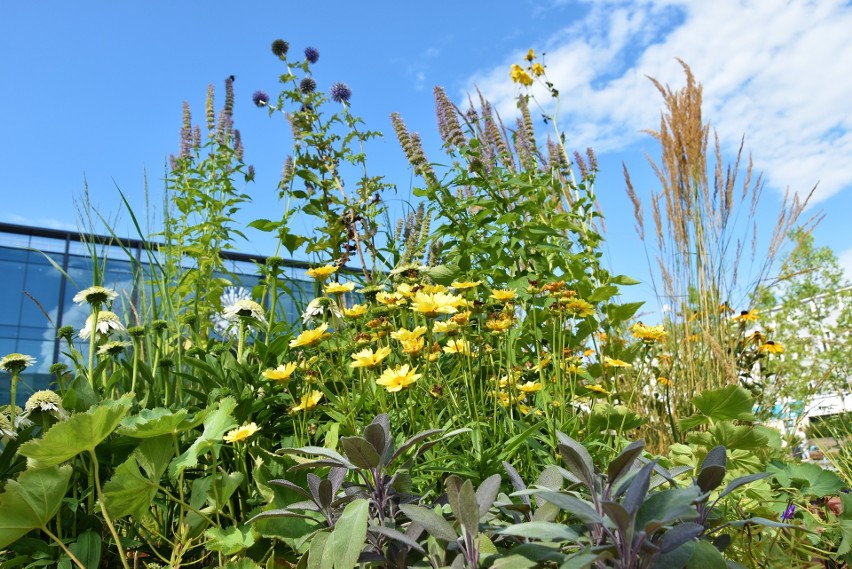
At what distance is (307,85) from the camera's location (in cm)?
272

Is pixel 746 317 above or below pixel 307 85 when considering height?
below

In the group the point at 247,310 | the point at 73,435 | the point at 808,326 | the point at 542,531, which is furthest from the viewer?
the point at 808,326

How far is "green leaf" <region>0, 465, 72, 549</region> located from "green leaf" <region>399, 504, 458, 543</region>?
65cm

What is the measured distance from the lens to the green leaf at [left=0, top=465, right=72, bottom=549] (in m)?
1.00

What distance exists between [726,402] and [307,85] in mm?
2119

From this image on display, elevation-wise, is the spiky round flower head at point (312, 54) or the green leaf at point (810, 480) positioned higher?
the spiky round flower head at point (312, 54)

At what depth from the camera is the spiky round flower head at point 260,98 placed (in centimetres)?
311

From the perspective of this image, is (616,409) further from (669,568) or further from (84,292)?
(84,292)

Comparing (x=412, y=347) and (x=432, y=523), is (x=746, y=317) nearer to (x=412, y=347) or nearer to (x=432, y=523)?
(x=412, y=347)

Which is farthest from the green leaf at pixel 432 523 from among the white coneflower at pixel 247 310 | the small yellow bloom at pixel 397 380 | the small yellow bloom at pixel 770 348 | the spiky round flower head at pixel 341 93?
the spiky round flower head at pixel 341 93

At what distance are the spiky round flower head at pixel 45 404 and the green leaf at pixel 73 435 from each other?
9.9 inches

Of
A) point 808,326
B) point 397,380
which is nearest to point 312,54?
point 397,380

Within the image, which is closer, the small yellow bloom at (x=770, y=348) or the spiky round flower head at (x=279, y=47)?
the small yellow bloom at (x=770, y=348)

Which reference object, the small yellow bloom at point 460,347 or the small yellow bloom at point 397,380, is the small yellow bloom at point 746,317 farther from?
the small yellow bloom at point 397,380
